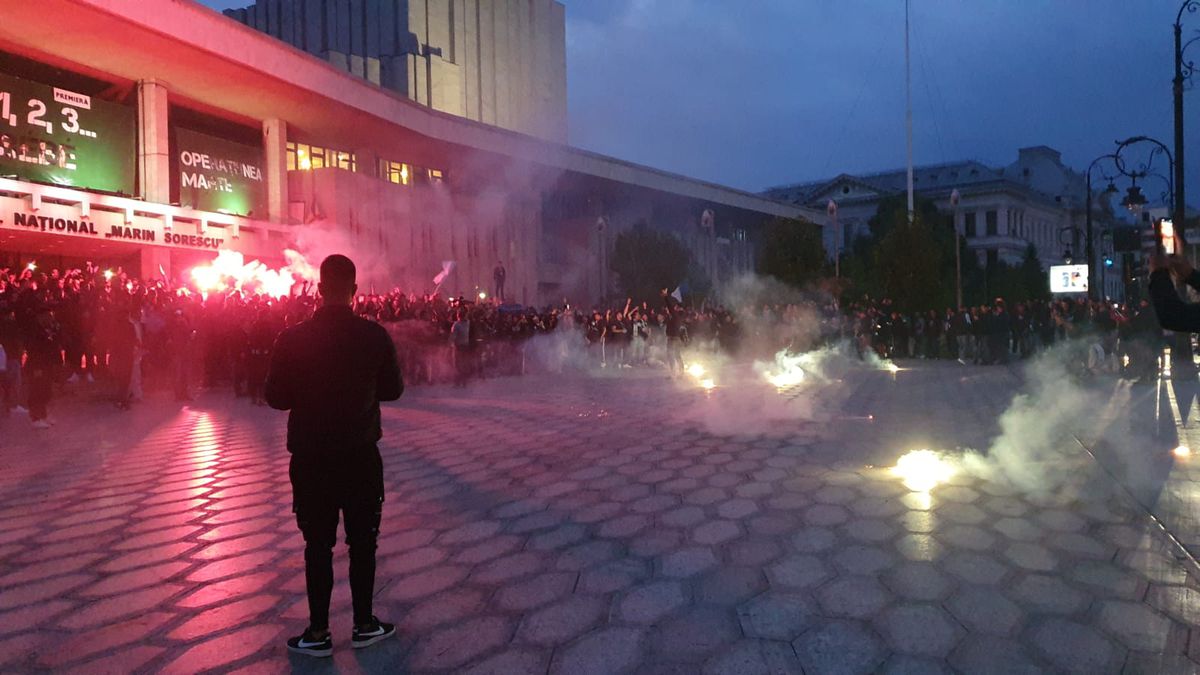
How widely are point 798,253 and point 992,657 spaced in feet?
130

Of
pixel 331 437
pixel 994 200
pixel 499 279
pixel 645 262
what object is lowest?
pixel 331 437

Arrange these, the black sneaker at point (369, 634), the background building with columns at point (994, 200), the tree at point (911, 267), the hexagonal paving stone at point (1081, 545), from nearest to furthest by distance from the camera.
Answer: the black sneaker at point (369, 634) → the hexagonal paving stone at point (1081, 545) → the tree at point (911, 267) → the background building with columns at point (994, 200)

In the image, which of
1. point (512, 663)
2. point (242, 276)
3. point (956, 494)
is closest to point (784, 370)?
point (956, 494)

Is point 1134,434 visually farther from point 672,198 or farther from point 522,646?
point 672,198

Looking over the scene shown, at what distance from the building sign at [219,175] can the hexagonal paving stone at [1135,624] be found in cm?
2271

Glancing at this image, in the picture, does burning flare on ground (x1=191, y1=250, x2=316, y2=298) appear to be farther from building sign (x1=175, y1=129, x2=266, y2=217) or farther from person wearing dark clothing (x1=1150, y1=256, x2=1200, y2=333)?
person wearing dark clothing (x1=1150, y1=256, x2=1200, y2=333)

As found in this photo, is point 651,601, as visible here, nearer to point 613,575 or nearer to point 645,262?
point 613,575

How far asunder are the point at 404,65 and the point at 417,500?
4185 centimetres

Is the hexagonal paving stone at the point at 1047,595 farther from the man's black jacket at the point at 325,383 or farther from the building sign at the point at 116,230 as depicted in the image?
the building sign at the point at 116,230

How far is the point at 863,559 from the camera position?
13.8 feet

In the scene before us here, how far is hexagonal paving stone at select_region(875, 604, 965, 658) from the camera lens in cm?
314

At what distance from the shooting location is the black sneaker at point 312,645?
312 centimetres

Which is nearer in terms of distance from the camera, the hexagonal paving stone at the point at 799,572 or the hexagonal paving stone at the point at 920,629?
the hexagonal paving stone at the point at 920,629

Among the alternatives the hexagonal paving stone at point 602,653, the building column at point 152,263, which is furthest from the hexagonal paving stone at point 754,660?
the building column at point 152,263
